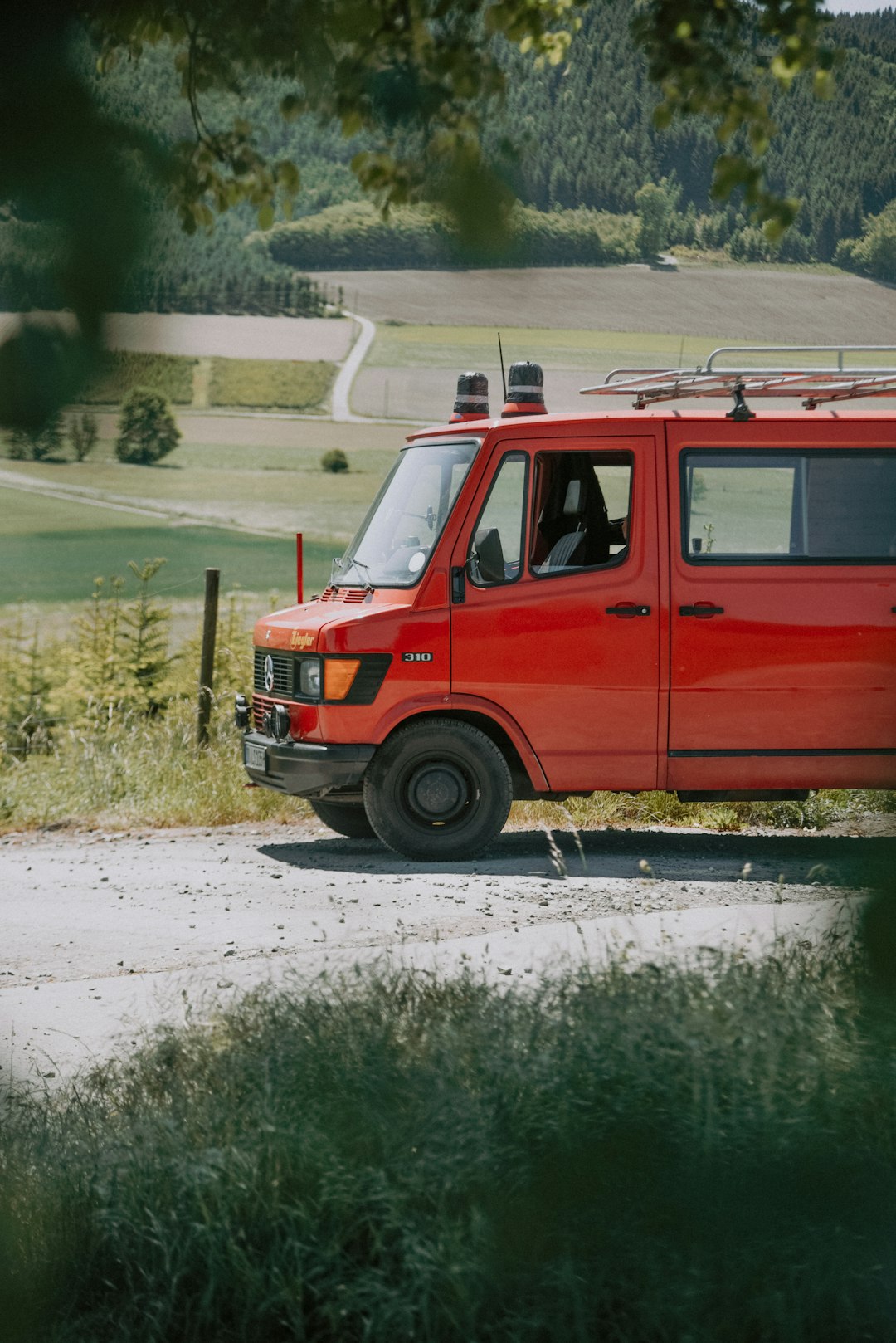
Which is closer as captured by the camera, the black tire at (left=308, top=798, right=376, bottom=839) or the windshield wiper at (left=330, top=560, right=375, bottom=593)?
the windshield wiper at (left=330, top=560, right=375, bottom=593)

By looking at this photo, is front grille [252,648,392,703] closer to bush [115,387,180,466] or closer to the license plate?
the license plate

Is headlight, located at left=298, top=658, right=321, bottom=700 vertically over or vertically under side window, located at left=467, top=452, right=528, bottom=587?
under

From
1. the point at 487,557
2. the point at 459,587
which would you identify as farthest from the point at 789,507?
the point at 459,587

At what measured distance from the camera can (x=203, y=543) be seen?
19906 millimetres

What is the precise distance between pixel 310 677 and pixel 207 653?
3.15m

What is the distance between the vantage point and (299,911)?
6738 millimetres

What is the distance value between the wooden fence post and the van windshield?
263 centimetres

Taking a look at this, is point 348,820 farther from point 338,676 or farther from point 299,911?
point 299,911

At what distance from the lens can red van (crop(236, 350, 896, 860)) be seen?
787 cm

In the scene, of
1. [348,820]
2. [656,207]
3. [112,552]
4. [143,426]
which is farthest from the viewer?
[112,552]

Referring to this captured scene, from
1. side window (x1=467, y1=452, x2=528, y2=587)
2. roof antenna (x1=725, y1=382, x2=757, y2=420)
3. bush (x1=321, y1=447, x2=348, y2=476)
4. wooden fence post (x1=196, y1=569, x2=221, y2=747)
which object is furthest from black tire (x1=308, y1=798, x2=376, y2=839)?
bush (x1=321, y1=447, x2=348, y2=476)

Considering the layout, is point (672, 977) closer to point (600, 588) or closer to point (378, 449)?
point (600, 588)

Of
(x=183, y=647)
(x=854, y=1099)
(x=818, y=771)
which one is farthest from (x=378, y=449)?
(x=854, y=1099)

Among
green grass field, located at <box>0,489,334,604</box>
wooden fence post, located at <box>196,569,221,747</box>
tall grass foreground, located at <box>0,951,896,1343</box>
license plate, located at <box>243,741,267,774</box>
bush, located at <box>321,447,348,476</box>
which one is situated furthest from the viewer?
A: bush, located at <box>321,447,348,476</box>
